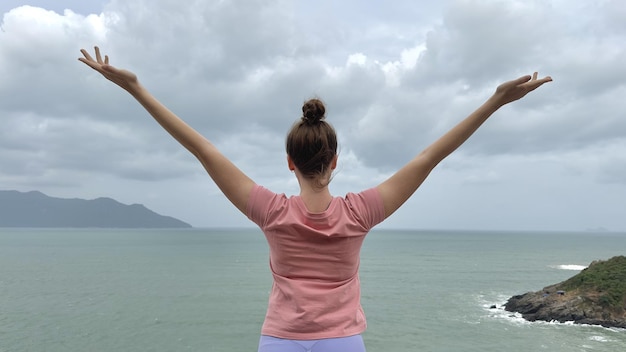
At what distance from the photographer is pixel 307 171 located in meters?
1.79

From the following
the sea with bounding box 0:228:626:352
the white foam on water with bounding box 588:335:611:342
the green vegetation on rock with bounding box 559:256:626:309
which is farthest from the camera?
the green vegetation on rock with bounding box 559:256:626:309

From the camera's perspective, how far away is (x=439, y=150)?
6.10 ft

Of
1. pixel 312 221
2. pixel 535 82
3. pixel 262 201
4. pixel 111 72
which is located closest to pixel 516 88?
pixel 535 82

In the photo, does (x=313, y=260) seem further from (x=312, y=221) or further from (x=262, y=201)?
(x=262, y=201)

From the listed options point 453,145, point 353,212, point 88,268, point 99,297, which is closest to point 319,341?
point 353,212

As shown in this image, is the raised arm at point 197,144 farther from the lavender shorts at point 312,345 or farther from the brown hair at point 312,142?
the lavender shorts at point 312,345

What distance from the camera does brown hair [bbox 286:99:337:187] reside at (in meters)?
1.73

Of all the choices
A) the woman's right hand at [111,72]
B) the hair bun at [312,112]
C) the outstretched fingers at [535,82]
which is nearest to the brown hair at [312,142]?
the hair bun at [312,112]

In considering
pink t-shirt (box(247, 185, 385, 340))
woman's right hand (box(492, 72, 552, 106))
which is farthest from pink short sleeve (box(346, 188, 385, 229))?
woman's right hand (box(492, 72, 552, 106))

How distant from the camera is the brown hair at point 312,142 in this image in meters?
1.73

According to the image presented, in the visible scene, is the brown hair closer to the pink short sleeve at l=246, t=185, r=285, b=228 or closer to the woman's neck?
the woman's neck

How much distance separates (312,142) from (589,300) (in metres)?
37.8

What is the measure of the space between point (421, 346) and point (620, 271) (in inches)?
663

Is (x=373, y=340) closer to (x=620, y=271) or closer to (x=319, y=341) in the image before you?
(x=620, y=271)
